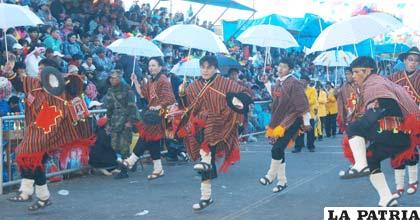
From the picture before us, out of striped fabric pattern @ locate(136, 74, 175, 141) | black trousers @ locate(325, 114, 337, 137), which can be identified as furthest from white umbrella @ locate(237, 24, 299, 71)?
black trousers @ locate(325, 114, 337, 137)

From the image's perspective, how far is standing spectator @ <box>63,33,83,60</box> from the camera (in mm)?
13867

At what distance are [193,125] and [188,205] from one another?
3.21 ft

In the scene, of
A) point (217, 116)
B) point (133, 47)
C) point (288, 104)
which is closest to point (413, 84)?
point (288, 104)

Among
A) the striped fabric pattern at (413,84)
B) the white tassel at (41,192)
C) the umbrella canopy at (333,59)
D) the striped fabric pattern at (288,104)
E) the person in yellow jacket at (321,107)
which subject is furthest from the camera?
the umbrella canopy at (333,59)

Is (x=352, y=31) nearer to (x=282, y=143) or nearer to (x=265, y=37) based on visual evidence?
(x=282, y=143)

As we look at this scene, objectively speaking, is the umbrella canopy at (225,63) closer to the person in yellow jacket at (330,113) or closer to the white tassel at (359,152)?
the person in yellow jacket at (330,113)

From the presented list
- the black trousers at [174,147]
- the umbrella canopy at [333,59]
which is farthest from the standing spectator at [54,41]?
the umbrella canopy at [333,59]

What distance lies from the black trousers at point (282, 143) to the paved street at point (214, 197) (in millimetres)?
522

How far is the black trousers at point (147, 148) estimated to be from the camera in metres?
9.80

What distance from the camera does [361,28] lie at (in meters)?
9.64

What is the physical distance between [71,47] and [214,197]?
22.1 ft

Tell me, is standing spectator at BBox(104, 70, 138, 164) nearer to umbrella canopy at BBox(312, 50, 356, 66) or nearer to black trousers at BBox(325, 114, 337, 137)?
umbrella canopy at BBox(312, 50, 356, 66)

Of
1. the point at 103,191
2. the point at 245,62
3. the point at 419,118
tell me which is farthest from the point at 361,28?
the point at 245,62

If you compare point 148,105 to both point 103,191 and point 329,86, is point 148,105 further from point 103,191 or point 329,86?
point 329,86
